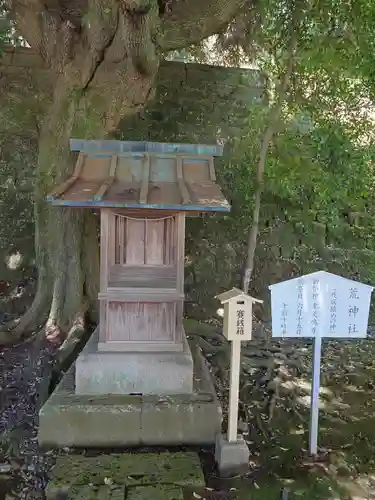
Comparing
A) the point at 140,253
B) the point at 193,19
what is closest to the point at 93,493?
the point at 140,253

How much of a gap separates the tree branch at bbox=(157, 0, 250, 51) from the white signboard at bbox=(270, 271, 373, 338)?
3.25m

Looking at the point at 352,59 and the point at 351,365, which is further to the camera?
the point at 351,365

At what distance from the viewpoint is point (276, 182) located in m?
6.35

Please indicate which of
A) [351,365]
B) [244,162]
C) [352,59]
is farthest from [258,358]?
[352,59]

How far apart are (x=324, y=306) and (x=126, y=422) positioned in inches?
72.0

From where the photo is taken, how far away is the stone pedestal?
12.8 feet

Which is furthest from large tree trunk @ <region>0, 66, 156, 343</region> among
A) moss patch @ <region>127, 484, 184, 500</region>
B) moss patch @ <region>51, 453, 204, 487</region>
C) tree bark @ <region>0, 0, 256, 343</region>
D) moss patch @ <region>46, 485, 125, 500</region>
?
moss patch @ <region>127, 484, 184, 500</region>

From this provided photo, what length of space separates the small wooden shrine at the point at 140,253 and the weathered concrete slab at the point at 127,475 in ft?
2.85

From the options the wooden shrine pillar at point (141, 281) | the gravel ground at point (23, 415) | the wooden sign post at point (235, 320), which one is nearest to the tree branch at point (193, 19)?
the wooden shrine pillar at point (141, 281)

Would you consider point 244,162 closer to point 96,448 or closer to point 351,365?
point 351,365

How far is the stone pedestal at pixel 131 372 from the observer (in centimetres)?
391

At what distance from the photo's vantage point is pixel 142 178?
3.88 meters

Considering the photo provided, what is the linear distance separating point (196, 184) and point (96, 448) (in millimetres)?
2313

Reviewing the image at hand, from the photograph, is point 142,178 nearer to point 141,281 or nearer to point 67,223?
point 141,281
